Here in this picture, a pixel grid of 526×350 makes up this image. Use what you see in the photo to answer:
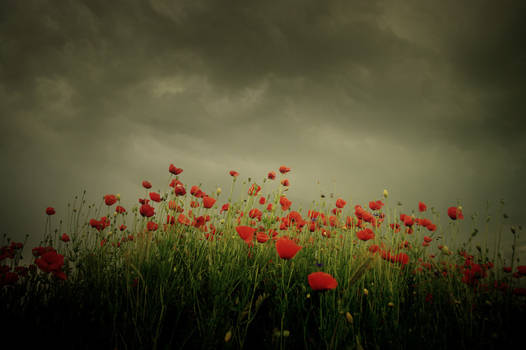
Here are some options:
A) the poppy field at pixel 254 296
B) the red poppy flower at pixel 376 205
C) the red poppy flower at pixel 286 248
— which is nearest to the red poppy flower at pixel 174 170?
the poppy field at pixel 254 296

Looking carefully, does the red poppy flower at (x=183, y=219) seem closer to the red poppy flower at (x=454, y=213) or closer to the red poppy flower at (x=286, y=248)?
the red poppy flower at (x=286, y=248)

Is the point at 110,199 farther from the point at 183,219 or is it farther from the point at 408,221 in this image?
the point at 408,221

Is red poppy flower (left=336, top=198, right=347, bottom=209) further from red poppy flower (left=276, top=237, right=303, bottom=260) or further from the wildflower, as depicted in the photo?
the wildflower

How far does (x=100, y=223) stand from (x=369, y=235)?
3383 mm

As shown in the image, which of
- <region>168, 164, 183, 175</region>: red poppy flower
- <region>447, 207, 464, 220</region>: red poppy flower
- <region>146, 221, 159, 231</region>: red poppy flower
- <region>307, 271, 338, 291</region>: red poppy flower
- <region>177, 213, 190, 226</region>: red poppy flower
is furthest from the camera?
<region>168, 164, 183, 175</region>: red poppy flower

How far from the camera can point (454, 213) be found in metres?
3.17

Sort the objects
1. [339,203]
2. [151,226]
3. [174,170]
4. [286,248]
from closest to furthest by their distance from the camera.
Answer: [286,248], [151,226], [174,170], [339,203]

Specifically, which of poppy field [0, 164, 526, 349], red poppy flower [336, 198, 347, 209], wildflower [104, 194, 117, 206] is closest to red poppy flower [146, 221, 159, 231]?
poppy field [0, 164, 526, 349]

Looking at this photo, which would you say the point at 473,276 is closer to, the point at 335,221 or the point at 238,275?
the point at 335,221

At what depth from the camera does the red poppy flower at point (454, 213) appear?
124 inches

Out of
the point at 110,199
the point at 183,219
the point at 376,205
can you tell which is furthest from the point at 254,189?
the point at 110,199

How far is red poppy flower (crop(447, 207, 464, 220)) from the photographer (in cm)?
314

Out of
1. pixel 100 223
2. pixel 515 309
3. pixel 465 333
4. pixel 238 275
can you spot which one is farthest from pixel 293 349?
pixel 100 223

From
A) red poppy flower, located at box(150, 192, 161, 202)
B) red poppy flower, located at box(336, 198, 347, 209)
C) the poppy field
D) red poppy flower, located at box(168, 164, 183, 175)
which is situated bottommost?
the poppy field
